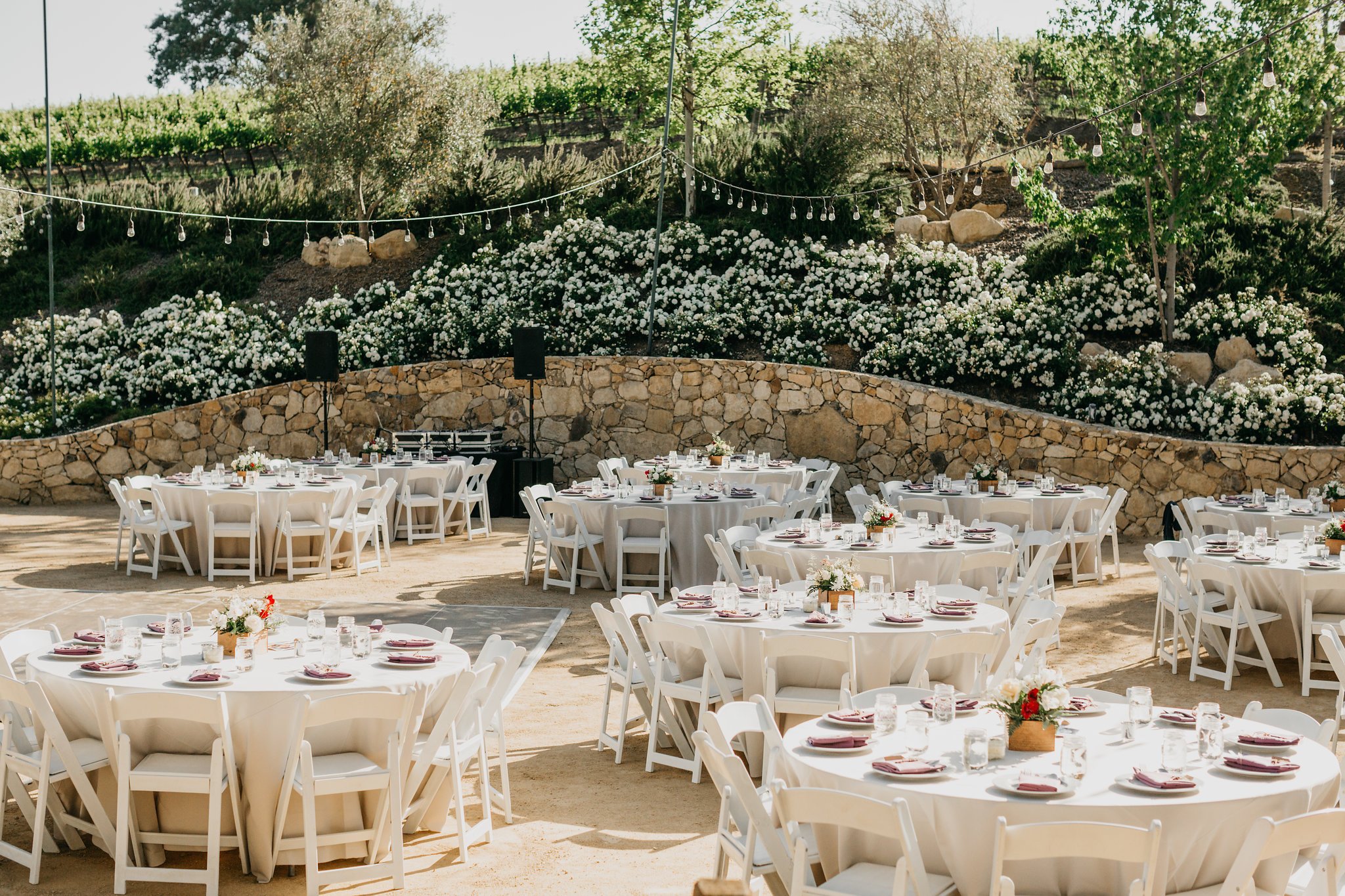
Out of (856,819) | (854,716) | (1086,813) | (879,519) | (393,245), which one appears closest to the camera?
(856,819)

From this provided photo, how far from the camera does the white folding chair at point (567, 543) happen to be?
10141 mm

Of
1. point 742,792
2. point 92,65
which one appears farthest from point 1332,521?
point 92,65

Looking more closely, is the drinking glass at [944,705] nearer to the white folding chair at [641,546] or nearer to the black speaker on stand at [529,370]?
the white folding chair at [641,546]

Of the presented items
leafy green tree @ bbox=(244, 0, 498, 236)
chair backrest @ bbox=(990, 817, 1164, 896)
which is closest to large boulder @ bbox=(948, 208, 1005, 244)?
leafy green tree @ bbox=(244, 0, 498, 236)

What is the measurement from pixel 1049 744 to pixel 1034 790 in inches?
18.0

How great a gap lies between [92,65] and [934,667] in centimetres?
3382

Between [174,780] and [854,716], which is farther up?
[854,716]

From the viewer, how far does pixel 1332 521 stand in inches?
→ 310

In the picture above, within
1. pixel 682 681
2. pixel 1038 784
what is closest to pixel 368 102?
pixel 682 681

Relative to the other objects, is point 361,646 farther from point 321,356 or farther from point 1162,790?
point 321,356

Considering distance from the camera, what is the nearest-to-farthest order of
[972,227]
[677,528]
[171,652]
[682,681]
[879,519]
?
[171,652] < [682,681] < [879,519] < [677,528] < [972,227]

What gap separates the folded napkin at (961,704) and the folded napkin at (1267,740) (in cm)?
85

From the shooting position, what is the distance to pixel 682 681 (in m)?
5.74

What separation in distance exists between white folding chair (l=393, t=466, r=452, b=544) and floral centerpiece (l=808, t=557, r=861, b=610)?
7.18 meters
